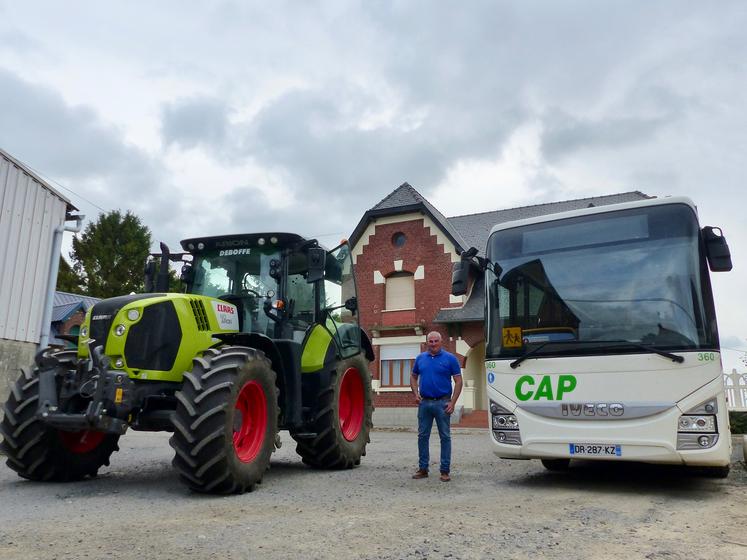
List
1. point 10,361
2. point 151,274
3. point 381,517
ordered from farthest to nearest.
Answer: point 10,361 < point 151,274 < point 381,517

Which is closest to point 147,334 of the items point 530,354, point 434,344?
point 434,344

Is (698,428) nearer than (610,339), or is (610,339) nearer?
(698,428)

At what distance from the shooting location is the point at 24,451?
245 inches

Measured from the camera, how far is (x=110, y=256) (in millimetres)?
39500

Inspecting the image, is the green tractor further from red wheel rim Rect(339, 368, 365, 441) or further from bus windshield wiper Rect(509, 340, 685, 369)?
bus windshield wiper Rect(509, 340, 685, 369)

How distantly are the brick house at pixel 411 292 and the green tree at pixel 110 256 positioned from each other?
65.4 feet

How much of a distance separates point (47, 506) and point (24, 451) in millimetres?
1094

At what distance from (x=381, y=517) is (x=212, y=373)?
1.94 metres

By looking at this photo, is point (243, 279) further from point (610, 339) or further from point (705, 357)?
point (705, 357)

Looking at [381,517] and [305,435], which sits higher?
[305,435]

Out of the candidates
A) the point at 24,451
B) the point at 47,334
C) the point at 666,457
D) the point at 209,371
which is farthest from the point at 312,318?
the point at 47,334

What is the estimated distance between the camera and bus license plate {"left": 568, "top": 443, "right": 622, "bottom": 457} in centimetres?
630

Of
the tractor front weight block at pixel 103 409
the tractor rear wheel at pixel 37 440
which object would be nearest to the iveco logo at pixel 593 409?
the tractor front weight block at pixel 103 409

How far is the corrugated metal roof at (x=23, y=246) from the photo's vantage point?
1115cm
